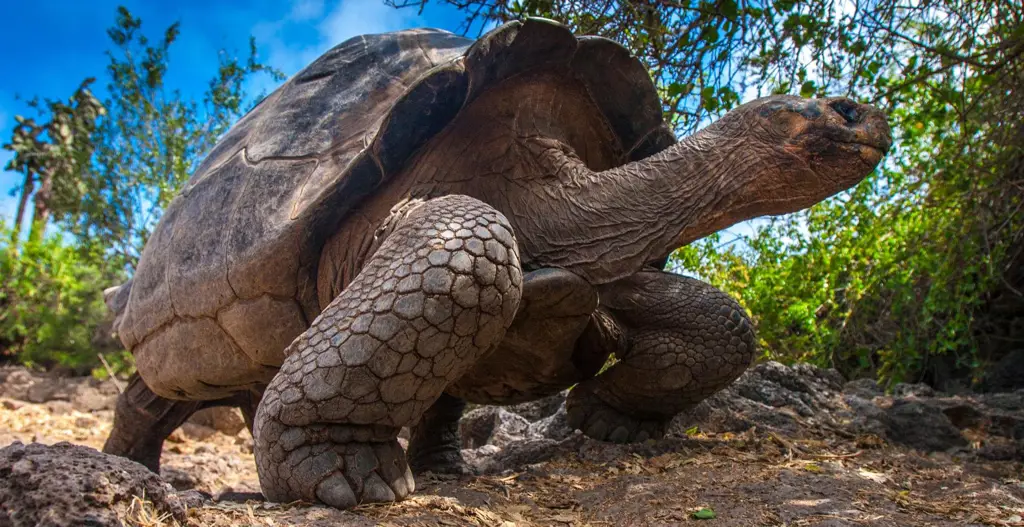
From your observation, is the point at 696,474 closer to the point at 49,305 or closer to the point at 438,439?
the point at 438,439

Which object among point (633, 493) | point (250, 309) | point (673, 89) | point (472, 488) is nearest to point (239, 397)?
point (250, 309)

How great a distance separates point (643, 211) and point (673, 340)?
756mm

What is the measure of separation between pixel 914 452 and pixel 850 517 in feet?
5.70

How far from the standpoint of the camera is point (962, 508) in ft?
8.09

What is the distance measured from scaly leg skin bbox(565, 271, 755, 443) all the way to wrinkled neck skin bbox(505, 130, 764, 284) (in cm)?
42

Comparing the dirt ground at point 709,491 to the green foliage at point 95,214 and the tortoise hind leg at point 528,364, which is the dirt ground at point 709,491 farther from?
the green foliage at point 95,214

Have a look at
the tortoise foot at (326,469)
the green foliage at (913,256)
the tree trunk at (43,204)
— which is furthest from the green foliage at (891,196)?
the tree trunk at (43,204)

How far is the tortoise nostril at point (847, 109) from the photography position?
264cm

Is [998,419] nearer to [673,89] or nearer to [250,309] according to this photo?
Result: [673,89]

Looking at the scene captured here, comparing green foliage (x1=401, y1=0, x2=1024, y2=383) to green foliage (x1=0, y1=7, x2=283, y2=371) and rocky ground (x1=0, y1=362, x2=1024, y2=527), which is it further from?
green foliage (x1=0, y1=7, x2=283, y2=371)

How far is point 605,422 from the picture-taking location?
361 centimetres

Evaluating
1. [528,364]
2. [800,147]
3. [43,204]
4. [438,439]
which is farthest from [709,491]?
[43,204]

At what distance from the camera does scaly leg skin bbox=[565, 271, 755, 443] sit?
11.0ft

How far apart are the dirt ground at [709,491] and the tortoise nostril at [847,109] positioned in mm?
1228
